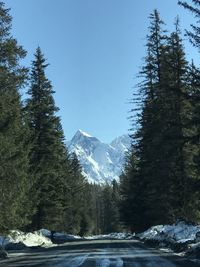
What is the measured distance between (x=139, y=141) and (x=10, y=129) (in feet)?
85.1

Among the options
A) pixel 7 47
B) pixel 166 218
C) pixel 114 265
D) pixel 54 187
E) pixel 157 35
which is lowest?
pixel 114 265

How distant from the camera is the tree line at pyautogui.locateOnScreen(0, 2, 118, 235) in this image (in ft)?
99.8

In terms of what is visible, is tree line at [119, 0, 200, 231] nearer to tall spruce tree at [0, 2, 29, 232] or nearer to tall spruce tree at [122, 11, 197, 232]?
tall spruce tree at [122, 11, 197, 232]

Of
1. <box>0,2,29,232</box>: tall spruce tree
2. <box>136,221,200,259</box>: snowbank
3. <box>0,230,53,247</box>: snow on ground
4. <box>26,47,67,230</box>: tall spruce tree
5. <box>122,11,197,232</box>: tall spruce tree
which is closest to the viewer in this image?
<box>136,221,200,259</box>: snowbank

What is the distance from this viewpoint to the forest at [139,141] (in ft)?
99.3

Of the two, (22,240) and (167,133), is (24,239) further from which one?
(167,133)

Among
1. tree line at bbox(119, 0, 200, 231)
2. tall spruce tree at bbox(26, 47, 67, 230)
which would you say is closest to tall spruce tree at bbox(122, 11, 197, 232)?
tree line at bbox(119, 0, 200, 231)

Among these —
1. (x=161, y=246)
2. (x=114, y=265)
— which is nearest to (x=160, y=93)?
(x=161, y=246)

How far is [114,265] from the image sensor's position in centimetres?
2028

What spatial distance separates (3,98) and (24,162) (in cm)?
511

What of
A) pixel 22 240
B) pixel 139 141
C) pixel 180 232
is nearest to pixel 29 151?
pixel 22 240

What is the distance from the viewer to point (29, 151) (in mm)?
38000

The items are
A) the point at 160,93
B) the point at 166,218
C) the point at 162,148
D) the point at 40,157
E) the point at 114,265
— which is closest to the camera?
the point at 114,265

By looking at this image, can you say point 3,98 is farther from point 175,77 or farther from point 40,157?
point 40,157
